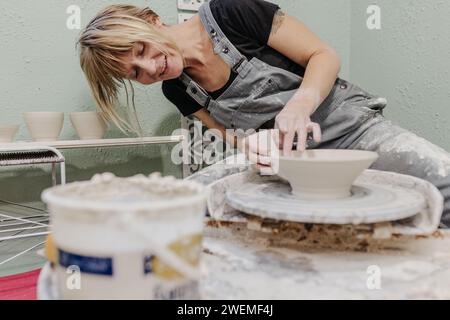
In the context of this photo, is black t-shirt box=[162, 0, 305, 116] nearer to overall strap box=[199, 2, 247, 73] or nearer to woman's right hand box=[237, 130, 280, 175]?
overall strap box=[199, 2, 247, 73]

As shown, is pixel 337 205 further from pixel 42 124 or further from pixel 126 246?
pixel 42 124

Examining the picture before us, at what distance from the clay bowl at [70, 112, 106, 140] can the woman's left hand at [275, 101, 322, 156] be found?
80 centimetres

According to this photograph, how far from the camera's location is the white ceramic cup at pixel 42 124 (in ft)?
4.35

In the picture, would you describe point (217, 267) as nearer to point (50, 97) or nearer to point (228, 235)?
point (228, 235)

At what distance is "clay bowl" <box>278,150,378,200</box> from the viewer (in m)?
0.60

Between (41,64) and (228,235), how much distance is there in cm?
118

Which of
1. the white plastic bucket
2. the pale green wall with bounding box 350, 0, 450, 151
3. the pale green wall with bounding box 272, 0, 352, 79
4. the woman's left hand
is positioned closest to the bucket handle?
the white plastic bucket

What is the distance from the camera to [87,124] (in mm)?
1430

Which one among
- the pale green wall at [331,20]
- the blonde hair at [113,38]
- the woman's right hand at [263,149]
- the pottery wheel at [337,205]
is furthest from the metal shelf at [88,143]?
the pale green wall at [331,20]

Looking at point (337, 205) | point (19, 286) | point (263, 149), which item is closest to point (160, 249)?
point (337, 205)

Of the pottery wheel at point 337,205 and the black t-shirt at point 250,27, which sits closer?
the pottery wheel at point 337,205

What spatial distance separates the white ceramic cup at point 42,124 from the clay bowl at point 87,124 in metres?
0.07

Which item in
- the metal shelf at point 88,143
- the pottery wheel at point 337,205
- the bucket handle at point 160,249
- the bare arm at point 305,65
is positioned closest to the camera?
the bucket handle at point 160,249

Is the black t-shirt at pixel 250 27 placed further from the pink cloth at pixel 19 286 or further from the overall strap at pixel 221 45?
the pink cloth at pixel 19 286
